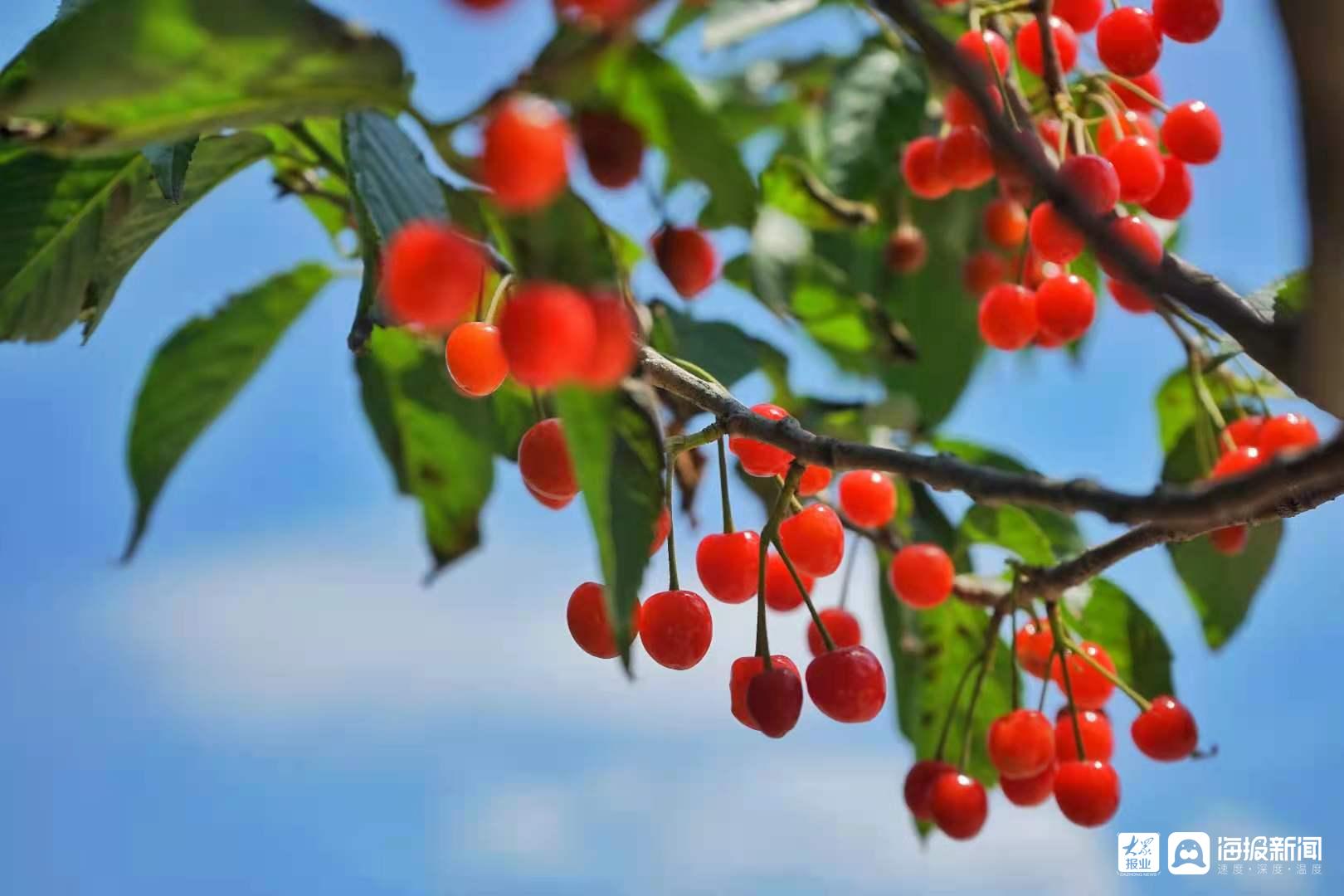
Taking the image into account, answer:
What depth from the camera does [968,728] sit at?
50.8 inches

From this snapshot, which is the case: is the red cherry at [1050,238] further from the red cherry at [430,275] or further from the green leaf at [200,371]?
the green leaf at [200,371]

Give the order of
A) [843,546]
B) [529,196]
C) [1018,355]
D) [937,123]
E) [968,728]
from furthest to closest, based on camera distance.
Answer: [1018,355] < [937,123] < [968,728] < [843,546] < [529,196]

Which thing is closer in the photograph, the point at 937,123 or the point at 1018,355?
the point at 937,123

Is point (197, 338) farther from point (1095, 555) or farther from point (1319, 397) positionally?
point (1319, 397)

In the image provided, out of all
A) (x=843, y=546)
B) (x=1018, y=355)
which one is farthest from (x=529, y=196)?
(x=1018, y=355)

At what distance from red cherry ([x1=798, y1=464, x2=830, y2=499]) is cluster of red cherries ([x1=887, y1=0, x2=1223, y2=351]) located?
25cm

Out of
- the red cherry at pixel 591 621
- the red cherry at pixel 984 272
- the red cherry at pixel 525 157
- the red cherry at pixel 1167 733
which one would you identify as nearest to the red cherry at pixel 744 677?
the red cherry at pixel 591 621

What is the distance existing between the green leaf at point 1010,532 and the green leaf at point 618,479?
0.76 metres

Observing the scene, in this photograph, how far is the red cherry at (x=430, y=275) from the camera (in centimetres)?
51

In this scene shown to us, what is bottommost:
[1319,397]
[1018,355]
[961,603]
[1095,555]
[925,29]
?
[1018,355]

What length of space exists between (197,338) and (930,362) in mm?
1026

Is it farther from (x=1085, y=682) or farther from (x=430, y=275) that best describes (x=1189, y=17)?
(x=430, y=275)

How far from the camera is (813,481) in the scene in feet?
3.45

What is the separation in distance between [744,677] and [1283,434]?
693mm
